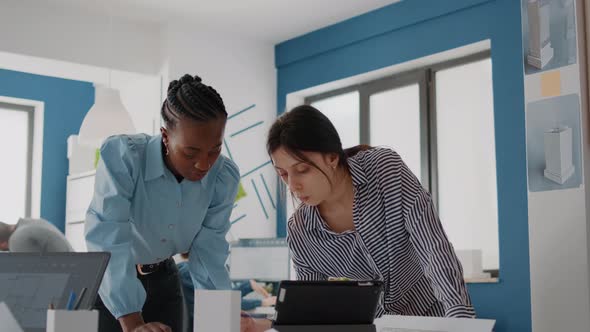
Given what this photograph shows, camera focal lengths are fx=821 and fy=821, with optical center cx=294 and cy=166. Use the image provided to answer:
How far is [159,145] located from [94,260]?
2.13 feet

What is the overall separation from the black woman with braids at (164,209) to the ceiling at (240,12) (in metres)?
3.58

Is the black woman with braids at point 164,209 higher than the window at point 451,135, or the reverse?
the window at point 451,135

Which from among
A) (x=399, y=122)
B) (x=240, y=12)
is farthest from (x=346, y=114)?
(x=240, y=12)

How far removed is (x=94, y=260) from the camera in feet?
4.65

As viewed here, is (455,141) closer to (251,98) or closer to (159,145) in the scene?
(251,98)

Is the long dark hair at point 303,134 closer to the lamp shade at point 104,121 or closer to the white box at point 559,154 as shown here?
the white box at point 559,154

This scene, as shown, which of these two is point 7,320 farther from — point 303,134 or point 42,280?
point 303,134

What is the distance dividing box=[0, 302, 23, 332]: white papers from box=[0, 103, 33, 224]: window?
542 centimetres

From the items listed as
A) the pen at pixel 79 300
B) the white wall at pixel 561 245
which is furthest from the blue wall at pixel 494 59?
the pen at pixel 79 300

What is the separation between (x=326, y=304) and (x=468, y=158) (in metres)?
3.76

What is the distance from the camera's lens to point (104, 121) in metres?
4.82

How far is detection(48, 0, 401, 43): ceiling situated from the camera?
5518 millimetres

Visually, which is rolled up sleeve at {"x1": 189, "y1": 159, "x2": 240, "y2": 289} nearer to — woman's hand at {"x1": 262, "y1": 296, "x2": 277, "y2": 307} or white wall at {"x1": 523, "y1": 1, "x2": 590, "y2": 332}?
white wall at {"x1": 523, "y1": 1, "x2": 590, "y2": 332}

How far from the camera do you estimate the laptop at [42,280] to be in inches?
55.4
